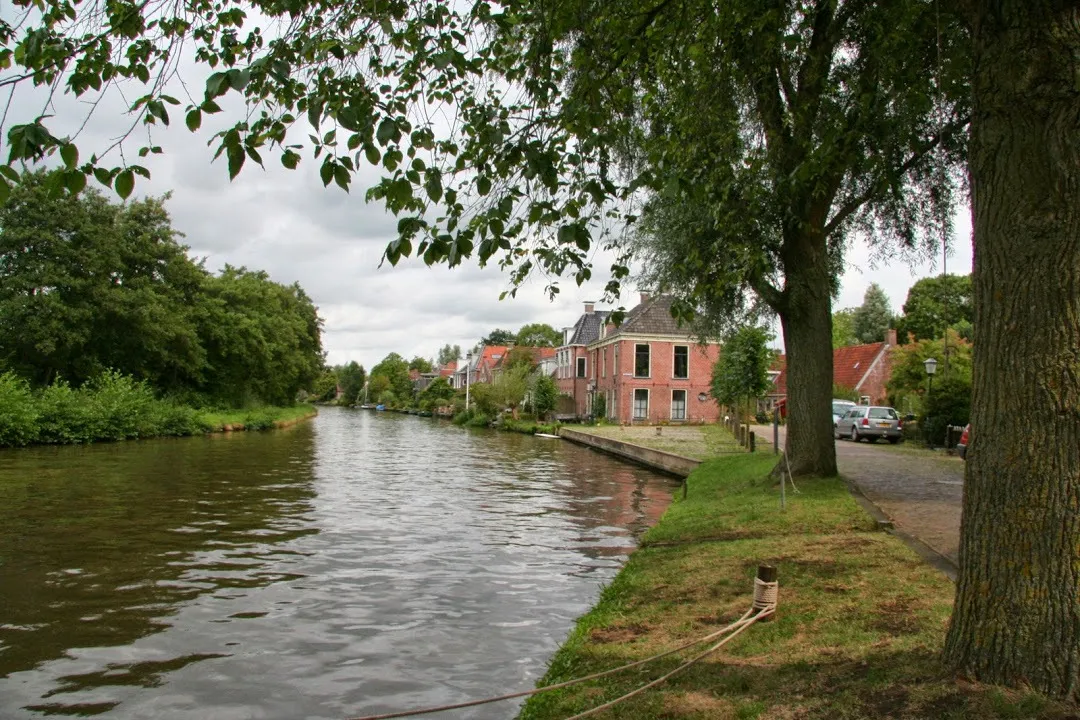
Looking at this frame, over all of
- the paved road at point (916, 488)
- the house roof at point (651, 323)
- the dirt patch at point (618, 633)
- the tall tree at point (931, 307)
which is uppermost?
the tall tree at point (931, 307)

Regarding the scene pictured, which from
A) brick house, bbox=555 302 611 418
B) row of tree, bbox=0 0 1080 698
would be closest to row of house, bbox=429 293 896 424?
brick house, bbox=555 302 611 418

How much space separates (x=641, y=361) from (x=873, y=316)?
42.7m

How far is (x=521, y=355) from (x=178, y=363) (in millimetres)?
33695

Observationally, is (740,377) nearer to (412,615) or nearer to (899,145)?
(899,145)

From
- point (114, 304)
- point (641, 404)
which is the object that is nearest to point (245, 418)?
point (114, 304)

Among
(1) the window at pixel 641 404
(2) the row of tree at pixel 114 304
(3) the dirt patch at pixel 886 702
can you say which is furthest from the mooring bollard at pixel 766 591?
(1) the window at pixel 641 404

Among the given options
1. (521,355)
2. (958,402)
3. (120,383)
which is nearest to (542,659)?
(958,402)

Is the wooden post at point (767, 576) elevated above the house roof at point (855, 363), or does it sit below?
below

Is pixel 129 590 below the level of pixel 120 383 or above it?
below

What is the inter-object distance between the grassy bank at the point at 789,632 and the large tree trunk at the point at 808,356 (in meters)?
2.85

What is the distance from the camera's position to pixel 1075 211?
13.0ft

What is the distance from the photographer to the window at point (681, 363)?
50094 millimetres

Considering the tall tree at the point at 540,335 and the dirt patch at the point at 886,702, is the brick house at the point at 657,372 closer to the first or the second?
the dirt patch at the point at 886,702

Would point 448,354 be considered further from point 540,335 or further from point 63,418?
point 63,418
